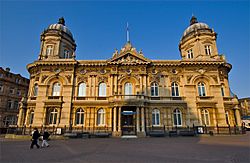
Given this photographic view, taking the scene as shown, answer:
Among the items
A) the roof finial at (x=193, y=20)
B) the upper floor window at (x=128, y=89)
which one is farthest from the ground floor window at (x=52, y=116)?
the roof finial at (x=193, y=20)

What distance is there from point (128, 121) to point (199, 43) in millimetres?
20101

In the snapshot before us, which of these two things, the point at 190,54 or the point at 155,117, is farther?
the point at 190,54

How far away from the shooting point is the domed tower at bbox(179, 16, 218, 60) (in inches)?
1153

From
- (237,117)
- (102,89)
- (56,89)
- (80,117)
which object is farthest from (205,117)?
(56,89)

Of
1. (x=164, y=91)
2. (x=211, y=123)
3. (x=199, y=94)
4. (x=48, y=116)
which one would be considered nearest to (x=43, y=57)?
(x=48, y=116)

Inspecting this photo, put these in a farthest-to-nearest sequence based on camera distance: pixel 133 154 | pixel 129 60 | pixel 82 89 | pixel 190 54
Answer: pixel 190 54, pixel 129 60, pixel 82 89, pixel 133 154

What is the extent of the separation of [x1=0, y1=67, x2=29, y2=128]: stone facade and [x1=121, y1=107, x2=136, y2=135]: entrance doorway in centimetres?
2909

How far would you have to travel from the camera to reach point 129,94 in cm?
2505

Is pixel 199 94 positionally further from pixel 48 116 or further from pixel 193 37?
pixel 48 116

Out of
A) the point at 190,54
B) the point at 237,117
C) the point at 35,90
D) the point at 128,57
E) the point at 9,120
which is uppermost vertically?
the point at 190,54

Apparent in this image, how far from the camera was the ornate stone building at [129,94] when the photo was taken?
24031mm

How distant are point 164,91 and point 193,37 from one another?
44.4 ft

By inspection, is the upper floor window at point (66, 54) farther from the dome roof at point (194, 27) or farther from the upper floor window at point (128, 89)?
the dome roof at point (194, 27)

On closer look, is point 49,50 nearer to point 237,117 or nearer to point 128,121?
point 128,121
